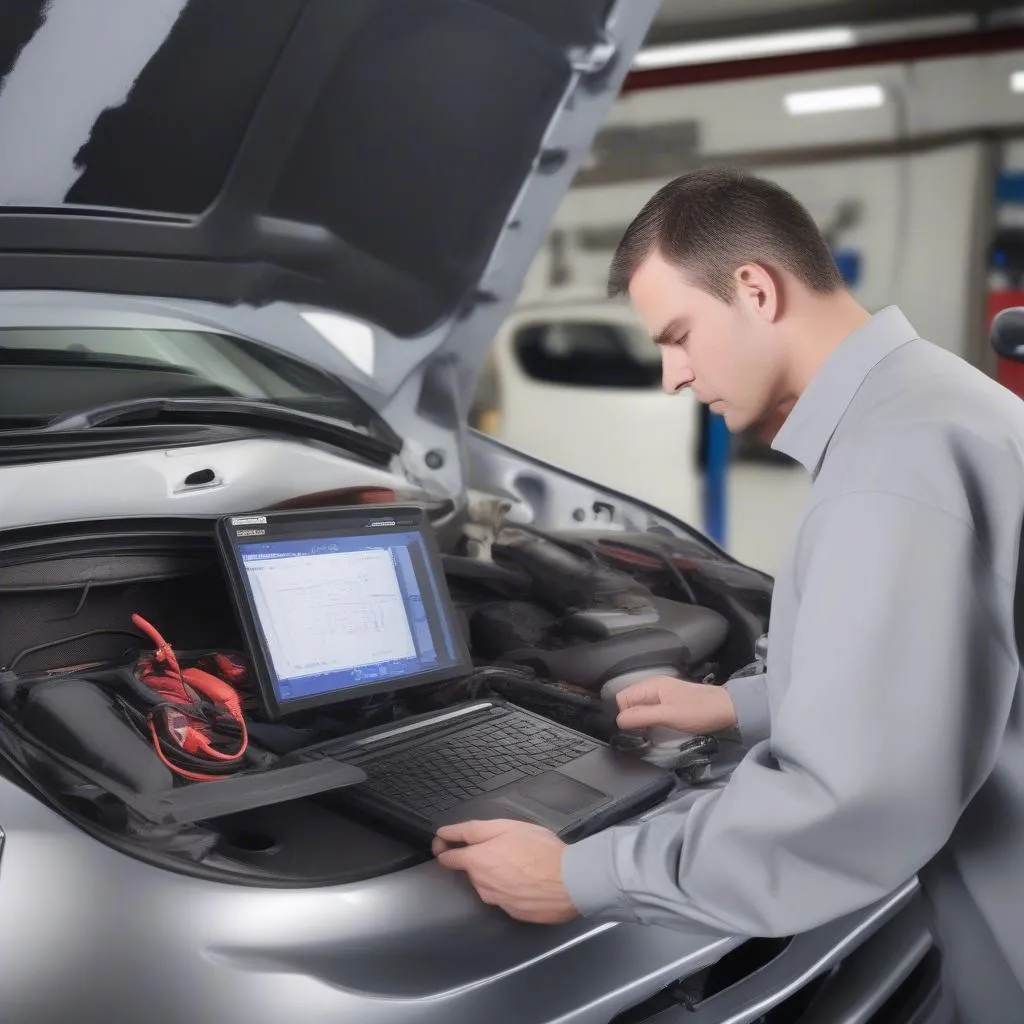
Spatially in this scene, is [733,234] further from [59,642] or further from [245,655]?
[59,642]

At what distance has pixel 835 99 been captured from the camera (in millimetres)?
3428

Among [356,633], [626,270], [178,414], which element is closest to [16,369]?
[178,414]

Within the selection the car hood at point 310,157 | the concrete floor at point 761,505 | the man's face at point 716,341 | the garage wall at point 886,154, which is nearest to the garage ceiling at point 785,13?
the garage wall at point 886,154

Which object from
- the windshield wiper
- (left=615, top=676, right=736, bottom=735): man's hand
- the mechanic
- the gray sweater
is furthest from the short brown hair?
the windshield wiper

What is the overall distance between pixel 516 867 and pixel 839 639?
1.02ft

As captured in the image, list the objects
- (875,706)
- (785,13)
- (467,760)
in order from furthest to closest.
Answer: (785,13), (467,760), (875,706)

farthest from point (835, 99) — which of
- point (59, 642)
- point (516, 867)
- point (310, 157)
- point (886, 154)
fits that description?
point (516, 867)

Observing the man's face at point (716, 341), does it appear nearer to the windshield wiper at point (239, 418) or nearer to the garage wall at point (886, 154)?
the windshield wiper at point (239, 418)

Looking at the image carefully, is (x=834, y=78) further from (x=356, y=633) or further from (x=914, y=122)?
(x=356, y=633)

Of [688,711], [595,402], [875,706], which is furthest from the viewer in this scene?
[595,402]

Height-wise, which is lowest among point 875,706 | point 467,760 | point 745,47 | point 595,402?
point 595,402

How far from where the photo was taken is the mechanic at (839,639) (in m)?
0.74

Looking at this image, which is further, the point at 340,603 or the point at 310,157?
the point at 310,157

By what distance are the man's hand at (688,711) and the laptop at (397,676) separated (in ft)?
0.19
